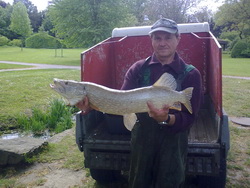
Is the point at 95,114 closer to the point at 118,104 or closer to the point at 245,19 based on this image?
the point at 118,104

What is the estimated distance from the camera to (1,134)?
6.27m

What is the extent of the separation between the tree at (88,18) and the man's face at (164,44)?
2376 centimetres

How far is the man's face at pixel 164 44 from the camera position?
8.35ft

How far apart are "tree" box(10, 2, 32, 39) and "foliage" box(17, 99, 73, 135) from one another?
171 ft

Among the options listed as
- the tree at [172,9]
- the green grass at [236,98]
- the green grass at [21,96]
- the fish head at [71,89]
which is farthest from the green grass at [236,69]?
the fish head at [71,89]

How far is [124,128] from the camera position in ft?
12.3

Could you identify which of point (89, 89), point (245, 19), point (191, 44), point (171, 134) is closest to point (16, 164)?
point (89, 89)

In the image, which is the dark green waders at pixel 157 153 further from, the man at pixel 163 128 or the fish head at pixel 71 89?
the fish head at pixel 71 89

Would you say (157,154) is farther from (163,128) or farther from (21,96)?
(21,96)

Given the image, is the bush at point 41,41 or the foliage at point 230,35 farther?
the bush at point 41,41

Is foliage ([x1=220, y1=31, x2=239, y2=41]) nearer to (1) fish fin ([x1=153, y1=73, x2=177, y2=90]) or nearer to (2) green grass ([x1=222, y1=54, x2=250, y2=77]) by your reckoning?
(2) green grass ([x1=222, y1=54, x2=250, y2=77])

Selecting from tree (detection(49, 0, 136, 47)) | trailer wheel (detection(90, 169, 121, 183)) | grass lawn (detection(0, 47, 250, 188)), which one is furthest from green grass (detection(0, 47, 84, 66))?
trailer wheel (detection(90, 169, 121, 183))

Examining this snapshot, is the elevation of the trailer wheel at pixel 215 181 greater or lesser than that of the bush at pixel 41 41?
lesser

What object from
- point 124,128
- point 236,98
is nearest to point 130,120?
point 124,128
